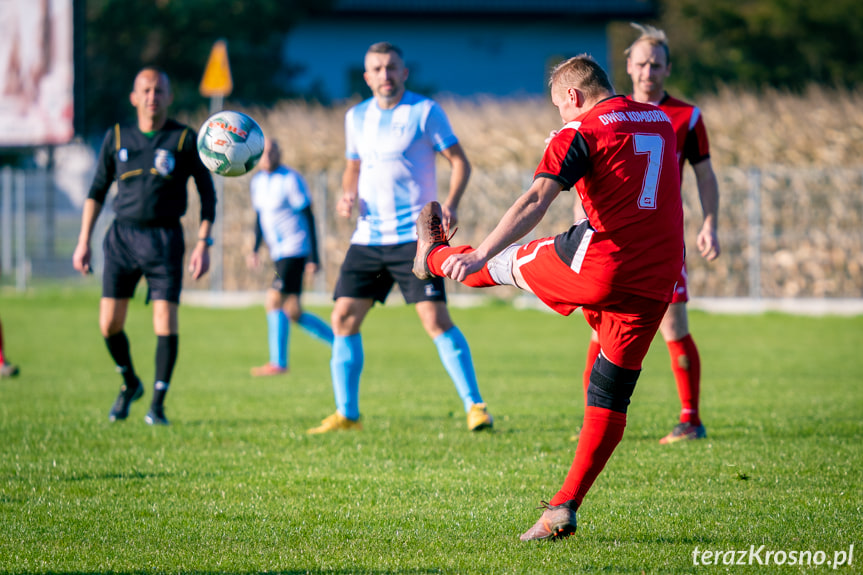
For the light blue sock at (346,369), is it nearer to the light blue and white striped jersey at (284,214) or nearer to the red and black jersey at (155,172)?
the red and black jersey at (155,172)

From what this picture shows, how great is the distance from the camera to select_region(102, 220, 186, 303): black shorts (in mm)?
7410

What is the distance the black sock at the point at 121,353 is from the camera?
25.3 feet

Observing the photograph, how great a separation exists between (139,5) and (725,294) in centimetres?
1894

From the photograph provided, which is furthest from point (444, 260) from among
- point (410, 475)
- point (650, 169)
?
point (410, 475)

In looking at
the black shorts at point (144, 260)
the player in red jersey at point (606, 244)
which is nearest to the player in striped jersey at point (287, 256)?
the black shorts at point (144, 260)

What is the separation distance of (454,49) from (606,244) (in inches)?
1310

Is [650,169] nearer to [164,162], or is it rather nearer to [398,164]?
[398,164]

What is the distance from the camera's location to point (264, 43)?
31.9 m

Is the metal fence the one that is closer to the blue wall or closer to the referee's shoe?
the referee's shoe

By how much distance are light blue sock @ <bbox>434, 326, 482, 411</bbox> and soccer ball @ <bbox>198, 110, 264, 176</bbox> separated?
1.77m

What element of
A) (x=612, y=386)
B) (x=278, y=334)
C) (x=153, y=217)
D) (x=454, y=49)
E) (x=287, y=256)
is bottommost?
(x=278, y=334)

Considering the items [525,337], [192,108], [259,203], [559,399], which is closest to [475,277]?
[559,399]

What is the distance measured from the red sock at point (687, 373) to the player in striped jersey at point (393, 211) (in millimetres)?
1304

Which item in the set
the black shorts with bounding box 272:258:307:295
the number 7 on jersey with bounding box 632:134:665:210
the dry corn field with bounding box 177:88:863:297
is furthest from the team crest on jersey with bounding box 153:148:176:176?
the dry corn field with bounding box 177:88:863:297
